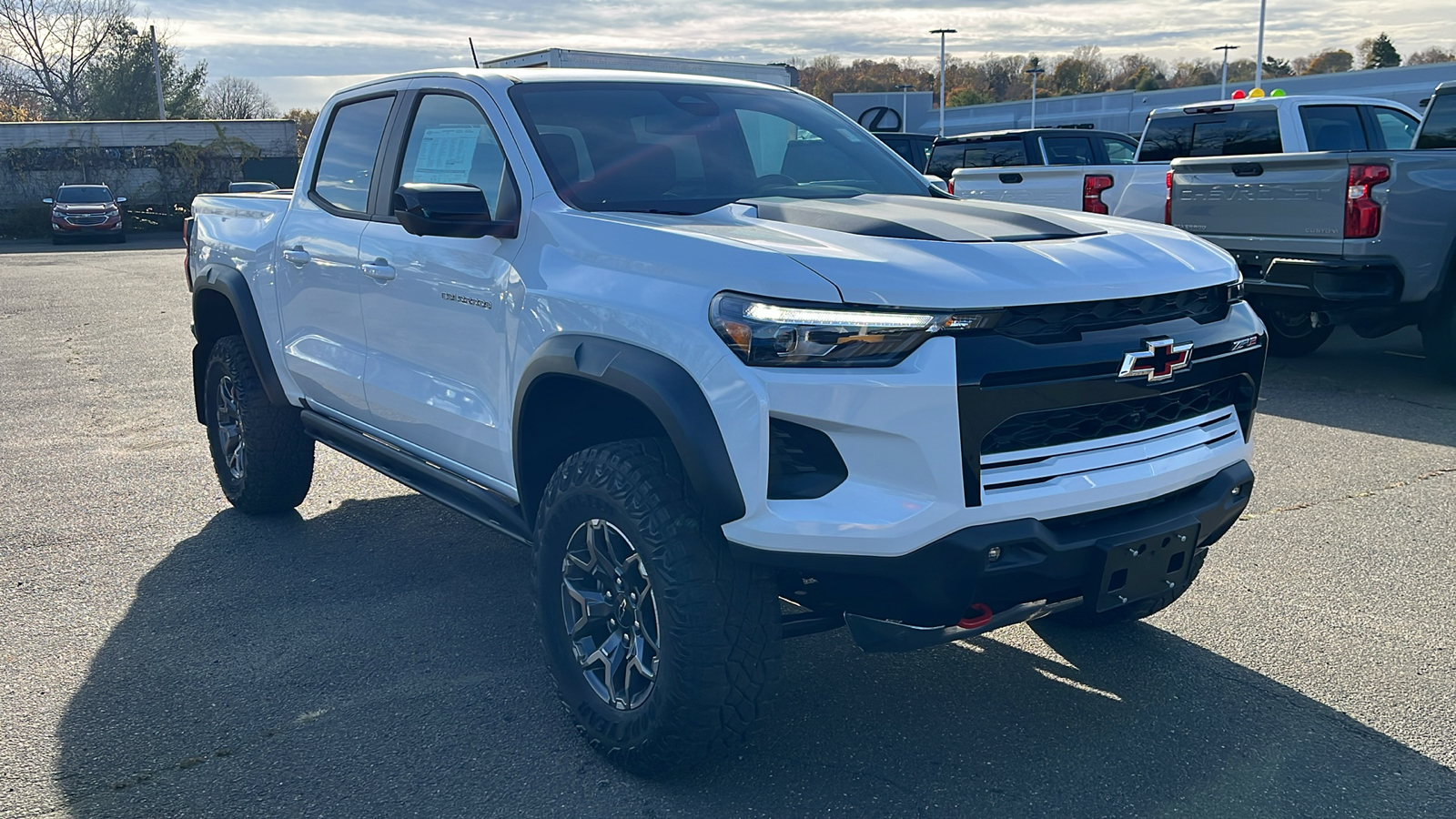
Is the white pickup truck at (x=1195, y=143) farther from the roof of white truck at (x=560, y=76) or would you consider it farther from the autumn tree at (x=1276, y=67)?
the autumn tree at (x=1276, y=67)

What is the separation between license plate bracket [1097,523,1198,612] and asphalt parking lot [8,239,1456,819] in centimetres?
56

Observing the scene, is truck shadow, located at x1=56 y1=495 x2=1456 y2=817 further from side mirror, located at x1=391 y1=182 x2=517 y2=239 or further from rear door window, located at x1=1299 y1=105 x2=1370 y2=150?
rear door window, located at x1=1299 y1=105 x2=1370 y2=150

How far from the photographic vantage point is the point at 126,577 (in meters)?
4.71

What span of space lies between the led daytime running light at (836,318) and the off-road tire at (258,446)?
129 inches

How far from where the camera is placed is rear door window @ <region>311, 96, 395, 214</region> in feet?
14.5

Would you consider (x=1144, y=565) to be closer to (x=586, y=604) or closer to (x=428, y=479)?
(x=586, y=604)

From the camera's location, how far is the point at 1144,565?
2.76 m

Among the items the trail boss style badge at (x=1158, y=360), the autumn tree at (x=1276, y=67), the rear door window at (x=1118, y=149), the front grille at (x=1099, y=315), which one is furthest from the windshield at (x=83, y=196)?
the autumn tree at (x=1276, y=67)

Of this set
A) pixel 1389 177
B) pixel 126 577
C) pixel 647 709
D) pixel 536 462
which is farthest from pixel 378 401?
pixel 1389 177

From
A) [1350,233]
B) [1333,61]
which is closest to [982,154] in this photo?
[1350,233]

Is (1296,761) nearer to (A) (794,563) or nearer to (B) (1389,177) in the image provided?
(A) (794,563)

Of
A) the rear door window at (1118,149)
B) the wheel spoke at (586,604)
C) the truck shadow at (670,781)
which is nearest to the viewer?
the truck shadow at (670,781)

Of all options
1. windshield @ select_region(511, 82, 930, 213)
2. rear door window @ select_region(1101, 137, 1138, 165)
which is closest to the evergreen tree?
rear door window @ select_region(1101, 137, 1138, 165)

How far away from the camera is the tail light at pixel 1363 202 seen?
724 cm
